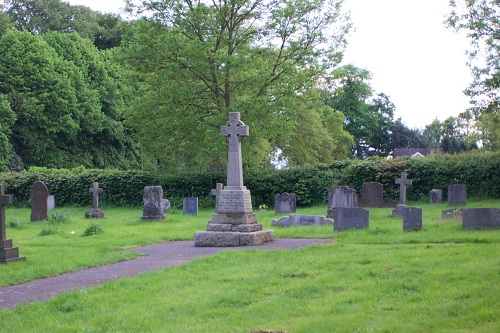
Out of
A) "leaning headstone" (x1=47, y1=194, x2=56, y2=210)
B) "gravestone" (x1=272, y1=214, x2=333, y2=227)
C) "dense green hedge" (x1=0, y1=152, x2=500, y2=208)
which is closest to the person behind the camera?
"gravestone" (x1=272, y1=214, x2=333, y2=227)

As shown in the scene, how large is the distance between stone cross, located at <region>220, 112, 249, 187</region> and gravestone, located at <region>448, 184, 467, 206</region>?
40.7 ft

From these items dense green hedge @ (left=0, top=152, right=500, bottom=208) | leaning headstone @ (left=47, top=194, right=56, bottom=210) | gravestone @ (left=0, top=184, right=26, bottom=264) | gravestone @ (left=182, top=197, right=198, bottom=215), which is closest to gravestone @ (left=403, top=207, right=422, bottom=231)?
gravestone @ (left=0, top=184, right=26, bottom=264)

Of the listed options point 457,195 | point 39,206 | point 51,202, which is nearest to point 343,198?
point 457,195

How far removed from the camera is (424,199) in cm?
2833

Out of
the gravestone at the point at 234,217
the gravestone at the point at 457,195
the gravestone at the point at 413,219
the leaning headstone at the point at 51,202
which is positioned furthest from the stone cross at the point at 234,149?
the leaning headstone at the point at 51,202

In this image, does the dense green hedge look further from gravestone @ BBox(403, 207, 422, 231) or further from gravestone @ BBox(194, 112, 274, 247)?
gravestone @ BBox(194, 112, 274, 247)

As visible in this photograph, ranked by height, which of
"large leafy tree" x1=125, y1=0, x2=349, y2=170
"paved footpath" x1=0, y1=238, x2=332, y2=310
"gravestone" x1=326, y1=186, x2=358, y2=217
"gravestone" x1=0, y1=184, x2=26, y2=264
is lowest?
"paved footpath" x1=0, y1=238, x2=332, y2=310

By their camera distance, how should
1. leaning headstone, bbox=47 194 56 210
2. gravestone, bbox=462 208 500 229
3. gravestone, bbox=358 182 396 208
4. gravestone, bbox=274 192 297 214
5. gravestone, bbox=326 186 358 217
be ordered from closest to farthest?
gravestone, bbox=462 208 500 229, gravestone, bbox=326 186 358 217, gravestone, bbox=274 192 297 214, gravestone, bbox=358 182 396 208, leaning headstone, bbox=47 194 56 210

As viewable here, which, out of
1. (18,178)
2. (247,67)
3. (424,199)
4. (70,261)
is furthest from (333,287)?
(18,178)

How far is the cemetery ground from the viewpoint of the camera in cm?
667

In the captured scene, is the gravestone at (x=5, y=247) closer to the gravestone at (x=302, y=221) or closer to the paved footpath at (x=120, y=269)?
the paved footpath at (x=120, y=269)

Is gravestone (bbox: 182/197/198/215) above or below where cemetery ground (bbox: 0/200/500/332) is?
above

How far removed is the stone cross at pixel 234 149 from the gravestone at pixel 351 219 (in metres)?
2.62

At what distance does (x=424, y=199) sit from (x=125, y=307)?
22478 millimetres
